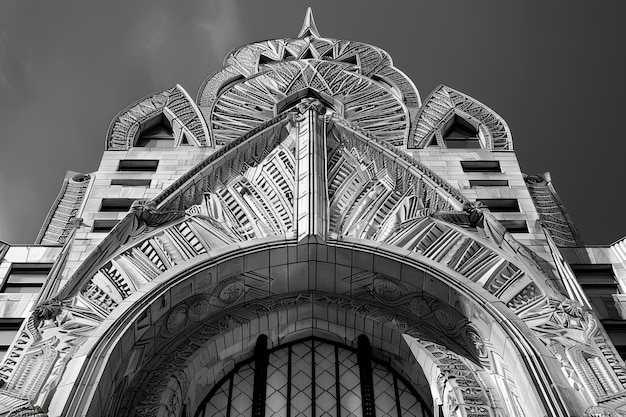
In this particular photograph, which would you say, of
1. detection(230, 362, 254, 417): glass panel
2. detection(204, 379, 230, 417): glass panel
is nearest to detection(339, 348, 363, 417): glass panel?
detection(230, 362, 254, 417): glass panel

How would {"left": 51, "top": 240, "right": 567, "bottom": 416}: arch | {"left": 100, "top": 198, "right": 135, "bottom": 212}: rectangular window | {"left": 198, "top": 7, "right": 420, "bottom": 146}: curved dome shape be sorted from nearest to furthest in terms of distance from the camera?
1. {"left": 51, "top": 240, "right": 567, "bottom": 416}: arch
2. {"left": 100, "top": 198, "right": 135, "bottom": 212}: rectangular window
3. {"left": 198, "top": 7, "right": 420, "bottom": 146}: curved dome shape

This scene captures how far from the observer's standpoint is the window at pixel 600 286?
19.0 metres

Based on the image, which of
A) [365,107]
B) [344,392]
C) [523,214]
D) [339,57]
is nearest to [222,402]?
[344,392]

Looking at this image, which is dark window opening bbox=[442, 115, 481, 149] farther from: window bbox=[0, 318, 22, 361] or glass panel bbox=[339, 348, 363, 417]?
window bbox=[0, 318, 22, 361]

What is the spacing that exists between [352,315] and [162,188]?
7.25m

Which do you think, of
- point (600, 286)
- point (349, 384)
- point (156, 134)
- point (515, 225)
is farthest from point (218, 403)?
point (156, 134)

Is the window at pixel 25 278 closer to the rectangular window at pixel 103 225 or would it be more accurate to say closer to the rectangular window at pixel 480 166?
the rectangular window at pixel 103 225

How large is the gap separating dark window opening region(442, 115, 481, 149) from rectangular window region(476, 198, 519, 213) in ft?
16.3

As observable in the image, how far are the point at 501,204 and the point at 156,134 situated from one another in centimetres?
1221

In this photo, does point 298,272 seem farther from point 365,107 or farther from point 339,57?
point 339,57

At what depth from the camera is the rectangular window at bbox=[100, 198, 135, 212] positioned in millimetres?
22391

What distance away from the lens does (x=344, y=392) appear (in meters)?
18.0

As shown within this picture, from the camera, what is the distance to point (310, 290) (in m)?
19.6

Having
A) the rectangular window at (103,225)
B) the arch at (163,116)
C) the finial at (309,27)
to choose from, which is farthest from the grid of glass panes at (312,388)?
the finial at (309,27)
